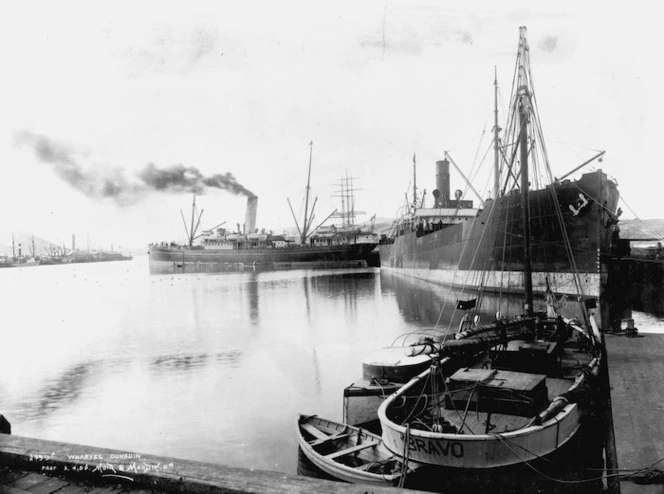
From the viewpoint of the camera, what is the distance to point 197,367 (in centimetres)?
1586

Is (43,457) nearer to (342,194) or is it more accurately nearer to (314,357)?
(314,357)

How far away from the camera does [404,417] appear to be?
7773 mm

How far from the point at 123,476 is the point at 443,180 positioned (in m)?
48.8

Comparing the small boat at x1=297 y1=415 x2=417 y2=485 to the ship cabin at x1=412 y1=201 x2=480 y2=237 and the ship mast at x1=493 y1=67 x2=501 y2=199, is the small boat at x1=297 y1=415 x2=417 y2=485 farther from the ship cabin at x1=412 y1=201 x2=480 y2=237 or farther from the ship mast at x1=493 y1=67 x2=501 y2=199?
the ship cabin at x1=412 y1=201 x2=480 y2=237

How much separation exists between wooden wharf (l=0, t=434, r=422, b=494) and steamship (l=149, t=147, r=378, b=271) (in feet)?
238

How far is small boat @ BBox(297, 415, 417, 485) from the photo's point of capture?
6514mm

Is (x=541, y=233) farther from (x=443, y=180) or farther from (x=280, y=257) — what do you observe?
(x=280, y=257)

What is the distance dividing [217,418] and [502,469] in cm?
700

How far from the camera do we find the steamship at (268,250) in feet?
261

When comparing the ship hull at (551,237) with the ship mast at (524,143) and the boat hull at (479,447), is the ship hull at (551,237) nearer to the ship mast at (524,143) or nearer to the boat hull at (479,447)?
the ship mast at (524,143)

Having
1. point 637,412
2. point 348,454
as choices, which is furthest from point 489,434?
point 637,412

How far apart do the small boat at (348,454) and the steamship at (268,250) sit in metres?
68.8

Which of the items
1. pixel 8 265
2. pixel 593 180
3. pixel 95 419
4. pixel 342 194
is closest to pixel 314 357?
pixel 95 419

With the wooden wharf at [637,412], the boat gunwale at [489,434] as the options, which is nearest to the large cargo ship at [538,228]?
the wooden wharf at [637,412]
